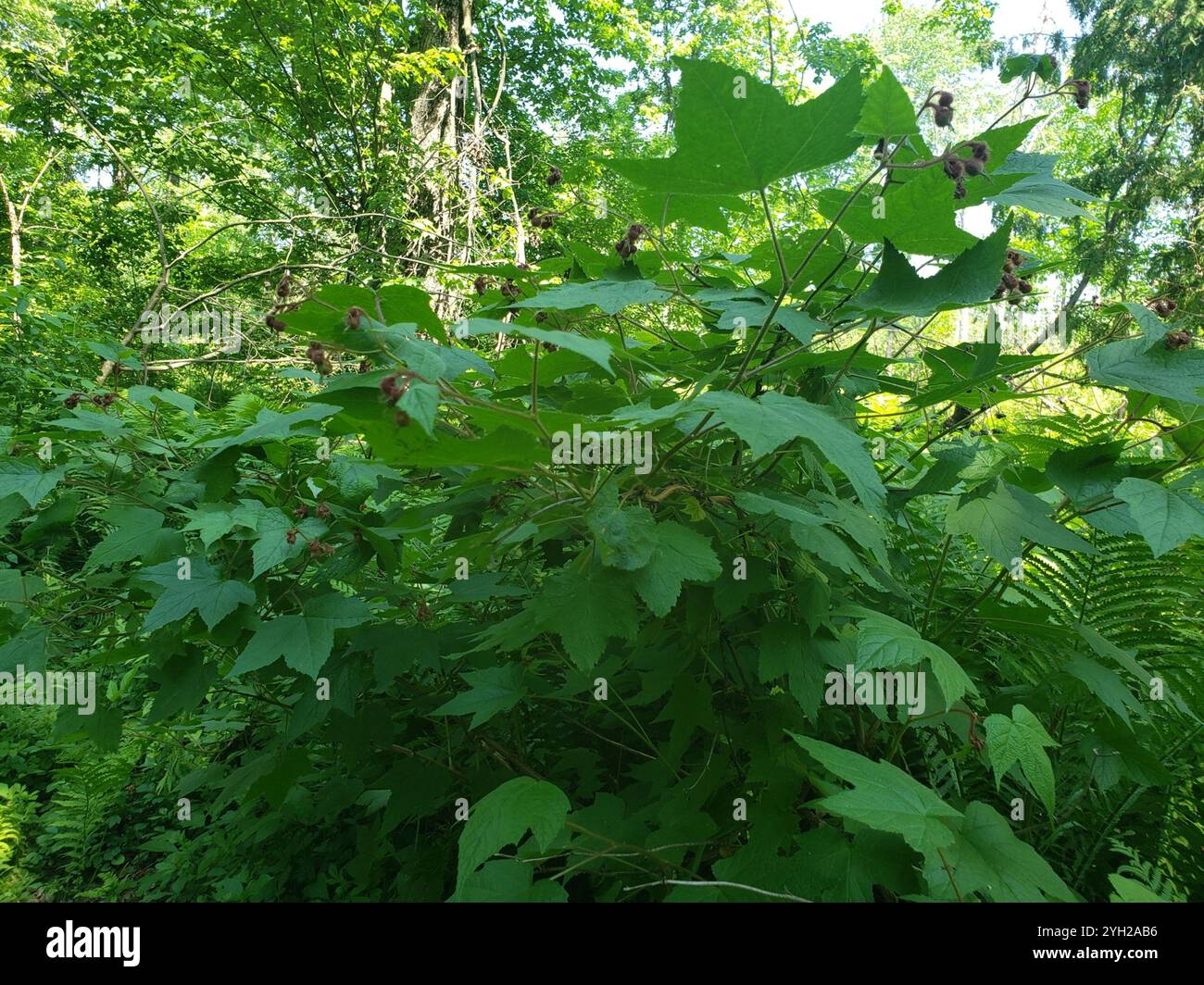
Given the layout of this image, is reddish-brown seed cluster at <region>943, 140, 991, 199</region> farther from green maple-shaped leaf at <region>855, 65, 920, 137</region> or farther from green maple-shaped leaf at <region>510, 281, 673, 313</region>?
green maple-shaped leaf at <region>510, 281, 673, 313</region>

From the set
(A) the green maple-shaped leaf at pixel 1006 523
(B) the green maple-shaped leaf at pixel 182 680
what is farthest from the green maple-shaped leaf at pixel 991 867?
(B) the green maple-shaped leaf at pixel 182 680

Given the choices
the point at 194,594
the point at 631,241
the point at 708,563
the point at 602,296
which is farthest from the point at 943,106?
the point at 194,594

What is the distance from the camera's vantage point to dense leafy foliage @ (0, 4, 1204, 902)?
2.94 feet

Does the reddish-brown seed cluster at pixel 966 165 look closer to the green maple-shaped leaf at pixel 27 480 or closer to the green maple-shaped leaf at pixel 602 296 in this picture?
the green maple-shaped leaf at pixel 602 296

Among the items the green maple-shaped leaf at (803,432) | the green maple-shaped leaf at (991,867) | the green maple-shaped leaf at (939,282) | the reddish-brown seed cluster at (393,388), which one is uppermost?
the green maple-shaped leaf at (939,282)

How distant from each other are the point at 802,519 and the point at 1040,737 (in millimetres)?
515

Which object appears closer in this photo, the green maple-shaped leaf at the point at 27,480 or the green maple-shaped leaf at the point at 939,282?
the green maple-shaped leaf at the point at 939,282

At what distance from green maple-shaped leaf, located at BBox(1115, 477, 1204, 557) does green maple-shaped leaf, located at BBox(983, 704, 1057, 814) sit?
0.30m

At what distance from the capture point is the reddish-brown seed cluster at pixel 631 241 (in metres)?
1.21

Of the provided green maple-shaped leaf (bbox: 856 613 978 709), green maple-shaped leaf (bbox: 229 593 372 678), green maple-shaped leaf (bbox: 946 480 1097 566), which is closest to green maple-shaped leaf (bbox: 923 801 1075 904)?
green maple-shaped leaf (bbox: 856 613 978 709)

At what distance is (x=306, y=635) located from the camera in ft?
4.19

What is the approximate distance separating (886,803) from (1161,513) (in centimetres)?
63
